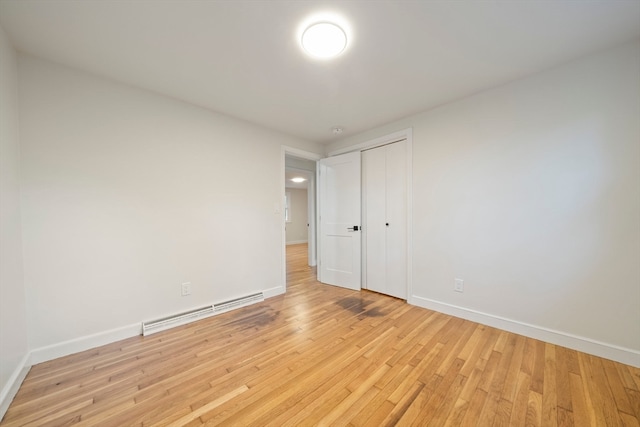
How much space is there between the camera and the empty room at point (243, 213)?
56.6 inches

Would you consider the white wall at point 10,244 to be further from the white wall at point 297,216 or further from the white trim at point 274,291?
the white wall at point 297,216

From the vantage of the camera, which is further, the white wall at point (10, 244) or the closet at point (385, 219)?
the closet at point (385, 219)

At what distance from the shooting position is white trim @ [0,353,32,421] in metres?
1.34

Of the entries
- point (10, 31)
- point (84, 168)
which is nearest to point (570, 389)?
point (84, 168)

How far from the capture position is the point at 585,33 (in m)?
1.64

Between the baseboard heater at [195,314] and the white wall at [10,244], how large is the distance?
0.77 metres

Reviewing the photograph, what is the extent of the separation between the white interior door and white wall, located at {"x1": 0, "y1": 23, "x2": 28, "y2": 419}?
3193mm

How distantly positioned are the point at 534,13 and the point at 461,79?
70 cm

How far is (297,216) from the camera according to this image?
9312 millimetres

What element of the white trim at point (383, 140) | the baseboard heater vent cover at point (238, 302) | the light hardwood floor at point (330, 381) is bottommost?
the light hardwood floor at point (330, 381)

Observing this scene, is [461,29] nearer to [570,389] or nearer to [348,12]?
[348,12]

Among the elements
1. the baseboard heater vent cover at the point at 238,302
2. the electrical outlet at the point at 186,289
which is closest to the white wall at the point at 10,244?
the electrical outlet at the point at 186,289

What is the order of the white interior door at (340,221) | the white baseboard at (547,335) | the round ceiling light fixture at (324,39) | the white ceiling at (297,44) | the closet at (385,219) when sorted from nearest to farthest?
the white ceiling at (297,44) → the round ceiling light fixture at (324,39) → the white baseboard at (547,335) → the closet at (385,219) → the white interior door at (340,221)

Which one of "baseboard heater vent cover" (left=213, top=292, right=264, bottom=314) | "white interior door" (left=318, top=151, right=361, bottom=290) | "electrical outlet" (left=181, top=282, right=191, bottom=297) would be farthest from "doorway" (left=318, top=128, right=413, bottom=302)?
"electrical outlet" (left=181, top=282, right=191, bottom=297)
